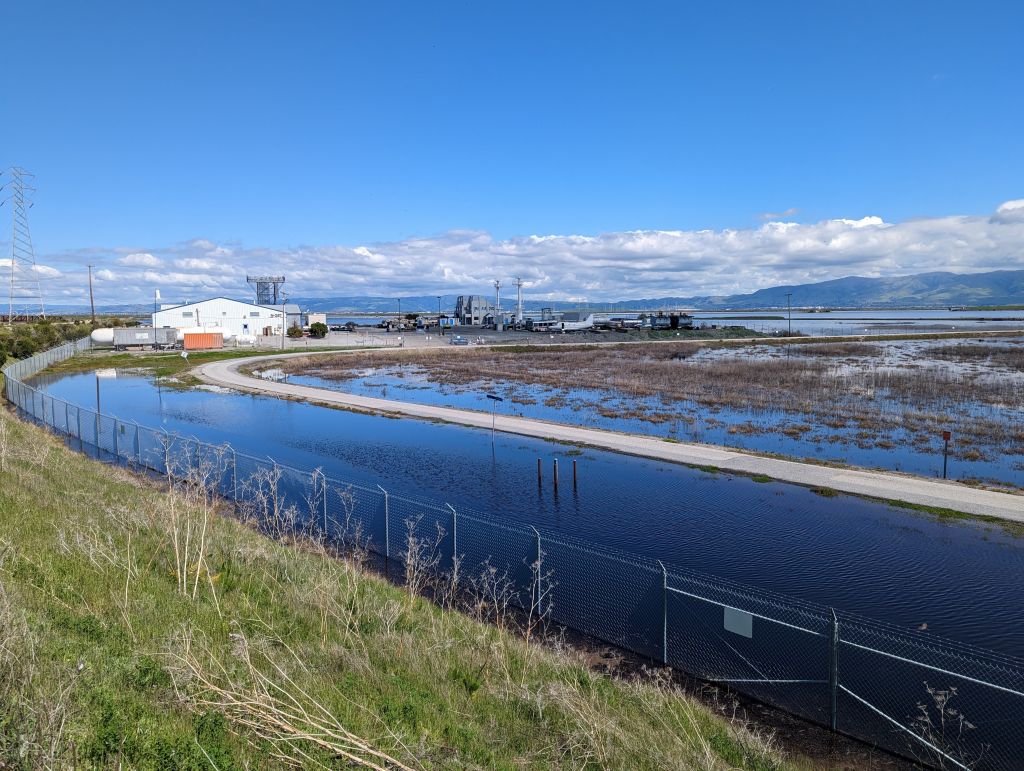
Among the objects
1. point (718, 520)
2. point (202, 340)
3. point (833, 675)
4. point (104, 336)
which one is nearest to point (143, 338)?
point (104, 336)

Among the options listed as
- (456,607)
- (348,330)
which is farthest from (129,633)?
(348,330)

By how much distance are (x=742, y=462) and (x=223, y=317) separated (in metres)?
81.6

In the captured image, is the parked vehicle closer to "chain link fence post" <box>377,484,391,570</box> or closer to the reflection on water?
the reflection on water

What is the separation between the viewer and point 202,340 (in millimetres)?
82688

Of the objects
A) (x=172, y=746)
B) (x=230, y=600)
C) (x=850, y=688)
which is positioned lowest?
(x=850, y=688)

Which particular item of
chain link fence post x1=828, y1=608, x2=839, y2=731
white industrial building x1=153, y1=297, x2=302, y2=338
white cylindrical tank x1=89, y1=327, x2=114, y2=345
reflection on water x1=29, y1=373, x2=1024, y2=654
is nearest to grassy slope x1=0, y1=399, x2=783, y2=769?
chain link fence post x1=828, y1=608, x2=839, y2=731

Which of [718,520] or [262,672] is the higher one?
[262,672]

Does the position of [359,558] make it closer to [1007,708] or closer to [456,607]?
[456,607]

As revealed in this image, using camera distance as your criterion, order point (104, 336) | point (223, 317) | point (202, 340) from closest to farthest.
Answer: point (104, 336)
point (202, 340)
point (223, 317)

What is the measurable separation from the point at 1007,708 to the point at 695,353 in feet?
257

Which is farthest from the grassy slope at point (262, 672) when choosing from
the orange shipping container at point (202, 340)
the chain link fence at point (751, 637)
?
the orange shipping container at point (202, 340)

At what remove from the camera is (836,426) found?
113 feet

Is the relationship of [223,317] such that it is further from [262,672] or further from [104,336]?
[262,672]

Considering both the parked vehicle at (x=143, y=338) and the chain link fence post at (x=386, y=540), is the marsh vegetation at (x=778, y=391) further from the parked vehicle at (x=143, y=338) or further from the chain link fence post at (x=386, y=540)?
the parked vehicle at (x=143, y=338)
